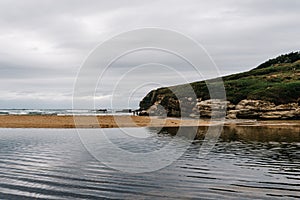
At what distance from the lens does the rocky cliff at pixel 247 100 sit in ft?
310

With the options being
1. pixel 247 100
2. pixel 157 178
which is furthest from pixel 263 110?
pixel 157 178

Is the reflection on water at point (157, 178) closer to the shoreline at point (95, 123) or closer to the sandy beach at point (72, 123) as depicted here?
the sandy beach at point (72, 123)

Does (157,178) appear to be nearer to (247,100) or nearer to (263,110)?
(263,110)

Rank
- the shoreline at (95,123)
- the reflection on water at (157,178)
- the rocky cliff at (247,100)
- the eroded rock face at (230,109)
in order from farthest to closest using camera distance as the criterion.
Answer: the rocky cliff at (247,100) < the eroded rock face at (230,109) < the shoreline at (95,123) < the reflection on water at (157,178)

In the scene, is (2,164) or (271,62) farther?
(271,62)

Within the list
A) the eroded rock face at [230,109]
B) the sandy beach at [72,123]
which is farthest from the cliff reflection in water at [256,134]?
the eroded rock face at [230,109]

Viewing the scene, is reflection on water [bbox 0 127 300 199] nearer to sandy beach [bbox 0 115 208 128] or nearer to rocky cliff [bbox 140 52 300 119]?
sandy beach [bbox 0 115 208 128]

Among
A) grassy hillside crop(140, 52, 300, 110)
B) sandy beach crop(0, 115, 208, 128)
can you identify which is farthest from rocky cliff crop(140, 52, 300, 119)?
sandy beach crop(0, 115, 208, 128)

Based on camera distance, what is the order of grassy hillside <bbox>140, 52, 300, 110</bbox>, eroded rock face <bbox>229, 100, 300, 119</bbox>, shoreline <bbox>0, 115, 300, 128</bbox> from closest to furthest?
shoreline <bbox>0, 115, 300, 128</bbox>, eroded rock face <bbox>229, 100, 300, 119</bbox>, grassy hillside <bbox>140, 52, 300, 110</bbox>

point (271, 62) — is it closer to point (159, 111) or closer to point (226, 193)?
point (159, 111)

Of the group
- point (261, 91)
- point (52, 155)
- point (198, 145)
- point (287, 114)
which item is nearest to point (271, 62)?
point (261, 91)

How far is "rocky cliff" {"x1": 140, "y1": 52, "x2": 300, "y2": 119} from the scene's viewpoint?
9456 centimetres

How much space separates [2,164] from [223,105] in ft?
277

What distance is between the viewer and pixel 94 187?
57.7 ft
